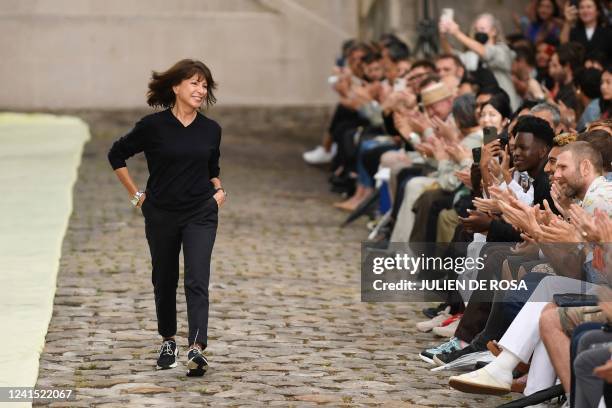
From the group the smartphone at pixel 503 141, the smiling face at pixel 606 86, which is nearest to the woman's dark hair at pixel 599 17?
the smiling face at pixel 606 86

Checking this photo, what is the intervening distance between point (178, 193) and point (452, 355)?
5.84 feet

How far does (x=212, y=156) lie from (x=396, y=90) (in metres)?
6.06

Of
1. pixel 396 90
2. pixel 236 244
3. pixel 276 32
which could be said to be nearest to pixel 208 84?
pixel 236 244

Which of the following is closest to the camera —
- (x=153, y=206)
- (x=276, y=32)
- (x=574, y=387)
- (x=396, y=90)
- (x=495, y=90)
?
(x=574, y=387)

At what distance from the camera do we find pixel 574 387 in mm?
6754

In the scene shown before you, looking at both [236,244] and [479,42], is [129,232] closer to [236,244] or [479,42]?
[236,244]

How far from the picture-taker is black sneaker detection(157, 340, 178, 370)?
8508mm

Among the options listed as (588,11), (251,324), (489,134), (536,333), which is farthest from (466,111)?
(536,333)

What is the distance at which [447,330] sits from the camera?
9.42 meters

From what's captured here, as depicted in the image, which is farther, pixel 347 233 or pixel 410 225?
pixel 347 233

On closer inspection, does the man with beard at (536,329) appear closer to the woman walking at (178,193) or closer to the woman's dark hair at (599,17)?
the woman walking at (178,193)

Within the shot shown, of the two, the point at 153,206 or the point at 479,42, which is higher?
the point at 479,42

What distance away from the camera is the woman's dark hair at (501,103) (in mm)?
11391

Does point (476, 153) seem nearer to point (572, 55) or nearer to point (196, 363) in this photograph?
point (196, 363)
